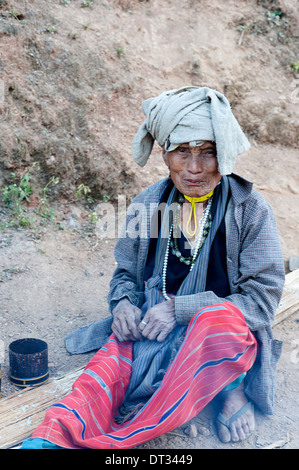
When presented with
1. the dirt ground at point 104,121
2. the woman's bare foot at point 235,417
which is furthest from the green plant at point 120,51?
the woman's bare foot at point 235,417

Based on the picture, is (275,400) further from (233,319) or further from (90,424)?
(90,424)

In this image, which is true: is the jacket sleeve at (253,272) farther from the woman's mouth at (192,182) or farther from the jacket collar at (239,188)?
the woman's mouth at (192,182)

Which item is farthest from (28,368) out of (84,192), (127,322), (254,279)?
(84,192)

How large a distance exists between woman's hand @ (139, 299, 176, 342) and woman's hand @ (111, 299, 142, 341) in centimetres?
8

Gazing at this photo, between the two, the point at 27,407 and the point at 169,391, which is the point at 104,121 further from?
the point at 169,391

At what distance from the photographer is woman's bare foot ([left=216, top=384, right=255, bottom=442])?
2.51m

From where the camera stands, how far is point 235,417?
2.56 metres

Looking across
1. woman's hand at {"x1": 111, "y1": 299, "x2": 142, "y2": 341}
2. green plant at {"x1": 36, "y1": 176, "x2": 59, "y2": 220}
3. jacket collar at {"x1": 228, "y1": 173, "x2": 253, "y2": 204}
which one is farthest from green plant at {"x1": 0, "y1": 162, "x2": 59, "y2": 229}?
jacket collar at {"x1": 228, "y1": 173, "x2": 253, "y2": 204}

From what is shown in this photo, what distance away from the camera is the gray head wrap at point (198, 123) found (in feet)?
7.70

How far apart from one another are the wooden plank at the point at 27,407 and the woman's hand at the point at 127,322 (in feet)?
1.55

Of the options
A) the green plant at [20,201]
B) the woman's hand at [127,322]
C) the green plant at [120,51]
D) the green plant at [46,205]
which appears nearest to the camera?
the woman's hand at [127,322]

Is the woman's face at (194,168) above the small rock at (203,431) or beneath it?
above

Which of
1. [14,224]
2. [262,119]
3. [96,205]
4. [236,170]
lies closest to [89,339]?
[14,224]

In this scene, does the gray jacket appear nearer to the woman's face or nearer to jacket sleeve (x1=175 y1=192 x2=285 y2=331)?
jacket sleeve (x1=175 y1=192 x2=285 y2=331)
